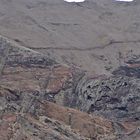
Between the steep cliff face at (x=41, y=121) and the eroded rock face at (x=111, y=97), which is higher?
the steep cliff face at (x=41, y=121)

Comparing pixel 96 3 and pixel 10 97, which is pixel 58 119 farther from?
pixel 96 3

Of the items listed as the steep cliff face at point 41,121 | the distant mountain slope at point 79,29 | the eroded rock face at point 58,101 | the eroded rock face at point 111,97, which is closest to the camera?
the steep cliff face at point 41,121

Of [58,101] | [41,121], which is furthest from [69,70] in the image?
[41,121]

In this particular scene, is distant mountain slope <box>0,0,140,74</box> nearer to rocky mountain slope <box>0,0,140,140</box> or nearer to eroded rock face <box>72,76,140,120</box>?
rocky mountain slope <box>0,0,140,140</box>

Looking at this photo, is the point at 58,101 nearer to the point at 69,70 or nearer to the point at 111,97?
the point at 111,97

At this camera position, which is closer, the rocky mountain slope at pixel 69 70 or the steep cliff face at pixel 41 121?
the steep cliff face at pixel 41 121

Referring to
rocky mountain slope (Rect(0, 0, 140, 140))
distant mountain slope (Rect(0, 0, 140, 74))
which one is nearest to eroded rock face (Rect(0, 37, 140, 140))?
rocky mountain slope (Rect(0, 0, 140, 140))

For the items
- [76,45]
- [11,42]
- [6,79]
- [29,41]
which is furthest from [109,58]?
[6,79]

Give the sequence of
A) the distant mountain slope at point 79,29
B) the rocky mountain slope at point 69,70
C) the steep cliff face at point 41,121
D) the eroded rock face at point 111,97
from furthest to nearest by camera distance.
Answer: the distant mountain slope at point 79,29 → the eroded rock face at point 111,97 → the rocky mountain slope at point 69,70 → the steep cliff face at point 41,121

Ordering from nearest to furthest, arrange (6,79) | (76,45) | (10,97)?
(10,97), (6,79), (76,45)

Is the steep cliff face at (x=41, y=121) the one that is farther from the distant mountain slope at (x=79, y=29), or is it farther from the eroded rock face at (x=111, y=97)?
the distant mountain slope at (x=79, y=29)

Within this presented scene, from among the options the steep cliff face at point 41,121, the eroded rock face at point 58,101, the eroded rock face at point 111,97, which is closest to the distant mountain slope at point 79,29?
the eroded rock face at point 58,101
